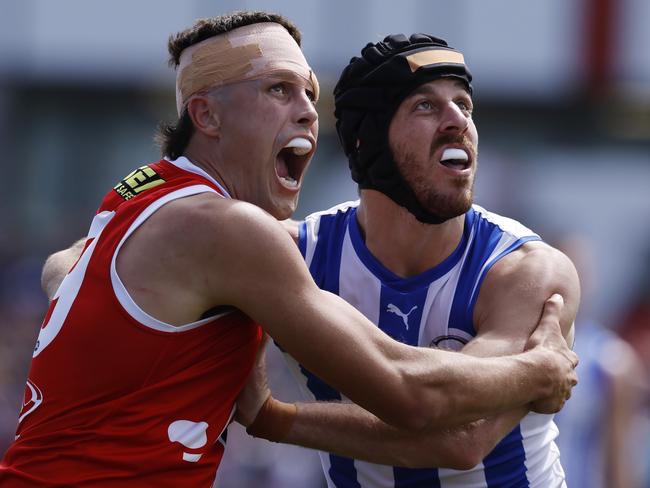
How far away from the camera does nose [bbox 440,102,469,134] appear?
480 cm

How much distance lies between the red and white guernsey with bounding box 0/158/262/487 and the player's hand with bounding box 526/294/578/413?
1.08m

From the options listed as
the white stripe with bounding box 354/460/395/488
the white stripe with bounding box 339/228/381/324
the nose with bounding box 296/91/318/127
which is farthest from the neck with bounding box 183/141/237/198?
the white stripe with bounding box 354/460/395/488

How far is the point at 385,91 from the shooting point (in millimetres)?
4926

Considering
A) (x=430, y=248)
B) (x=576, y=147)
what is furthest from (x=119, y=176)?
(x=430, y=248)

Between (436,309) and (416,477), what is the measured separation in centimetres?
66

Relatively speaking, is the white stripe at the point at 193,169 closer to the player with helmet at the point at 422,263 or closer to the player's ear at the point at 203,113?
the player's ear at the point at 203,113

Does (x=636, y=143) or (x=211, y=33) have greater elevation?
(x=211, y=33)

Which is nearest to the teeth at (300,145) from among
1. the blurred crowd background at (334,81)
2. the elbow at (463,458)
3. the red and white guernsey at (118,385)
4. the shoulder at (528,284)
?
the red and white guernsey at (118,385)

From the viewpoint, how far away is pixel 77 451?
13.2 feet

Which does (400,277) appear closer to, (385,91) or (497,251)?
(497,251)

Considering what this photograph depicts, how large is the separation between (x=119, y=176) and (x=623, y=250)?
6601 millimetres

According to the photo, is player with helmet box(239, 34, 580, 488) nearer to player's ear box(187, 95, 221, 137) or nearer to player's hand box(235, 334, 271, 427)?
player's hand box(235, 334, 271, 427)

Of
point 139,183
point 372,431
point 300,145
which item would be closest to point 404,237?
point 300,145

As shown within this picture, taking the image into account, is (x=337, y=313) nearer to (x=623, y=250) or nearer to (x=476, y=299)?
(x=476, y=299)
